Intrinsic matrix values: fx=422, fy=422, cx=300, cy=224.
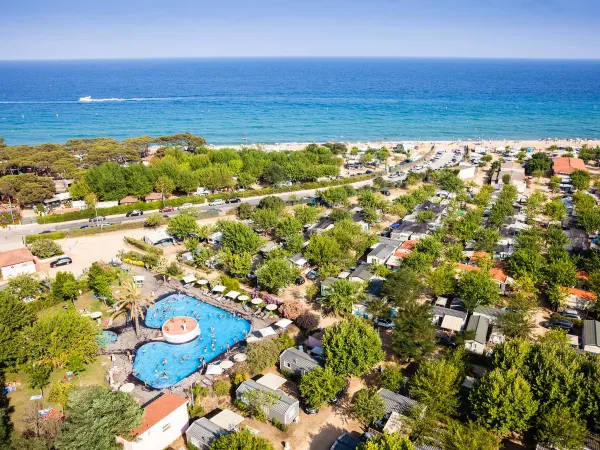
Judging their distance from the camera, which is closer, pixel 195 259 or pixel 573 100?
pixel 195 259

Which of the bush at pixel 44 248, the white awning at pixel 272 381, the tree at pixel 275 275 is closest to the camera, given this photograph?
the white awning at pixel 272 381

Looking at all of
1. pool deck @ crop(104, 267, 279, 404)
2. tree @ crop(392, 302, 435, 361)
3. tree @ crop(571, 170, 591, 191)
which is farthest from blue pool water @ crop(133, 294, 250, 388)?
tree @ crop(571, 170, 591, 191)

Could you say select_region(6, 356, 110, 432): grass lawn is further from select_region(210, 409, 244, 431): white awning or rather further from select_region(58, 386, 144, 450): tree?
select_region(210, 409, 244, 431): white awning

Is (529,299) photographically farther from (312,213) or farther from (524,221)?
(312,213)

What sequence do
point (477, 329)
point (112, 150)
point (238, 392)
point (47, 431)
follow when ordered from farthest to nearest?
point (112, 150)
point (477, 329)
point (238, 392)
point (47, 431)

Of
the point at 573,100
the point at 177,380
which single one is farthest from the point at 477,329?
the point at 573,100

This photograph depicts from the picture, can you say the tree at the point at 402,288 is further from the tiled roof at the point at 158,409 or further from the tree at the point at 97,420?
the tree at the point at 97,420

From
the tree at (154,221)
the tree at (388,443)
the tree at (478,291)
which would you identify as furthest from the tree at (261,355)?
the tree at (154,221)
